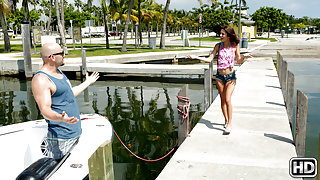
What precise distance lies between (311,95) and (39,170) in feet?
36.1

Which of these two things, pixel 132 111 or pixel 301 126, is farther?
pixel 132 111

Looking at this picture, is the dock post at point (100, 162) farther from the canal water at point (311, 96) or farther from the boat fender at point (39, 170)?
the canal water at point (311, 96)

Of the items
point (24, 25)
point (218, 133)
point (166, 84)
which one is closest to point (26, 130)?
point (218, 133)

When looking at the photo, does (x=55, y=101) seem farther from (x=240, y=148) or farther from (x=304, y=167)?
(x=240, y=148)

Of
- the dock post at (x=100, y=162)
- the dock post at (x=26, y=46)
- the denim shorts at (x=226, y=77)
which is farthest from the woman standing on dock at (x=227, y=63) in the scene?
the dock post at (x=26, y=46)

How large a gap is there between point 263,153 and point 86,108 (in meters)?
7.53

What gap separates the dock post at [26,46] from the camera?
15461mm

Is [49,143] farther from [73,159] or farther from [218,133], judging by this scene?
[218,133]

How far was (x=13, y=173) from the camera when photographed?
13.6 ft

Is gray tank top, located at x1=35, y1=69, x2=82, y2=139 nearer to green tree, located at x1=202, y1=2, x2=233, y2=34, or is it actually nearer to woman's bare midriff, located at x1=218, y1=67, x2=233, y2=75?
woman's bare midriff, located at x1=218, y1=67, x2=233, y2=75

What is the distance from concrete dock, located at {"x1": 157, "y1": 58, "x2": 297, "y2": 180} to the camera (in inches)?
162

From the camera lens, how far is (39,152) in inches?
170

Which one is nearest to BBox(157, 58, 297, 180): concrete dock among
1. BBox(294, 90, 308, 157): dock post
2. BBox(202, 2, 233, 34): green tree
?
BBox(294, 90, 308, 157): dock post

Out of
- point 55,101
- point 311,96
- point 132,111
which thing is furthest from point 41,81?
point 311,96
